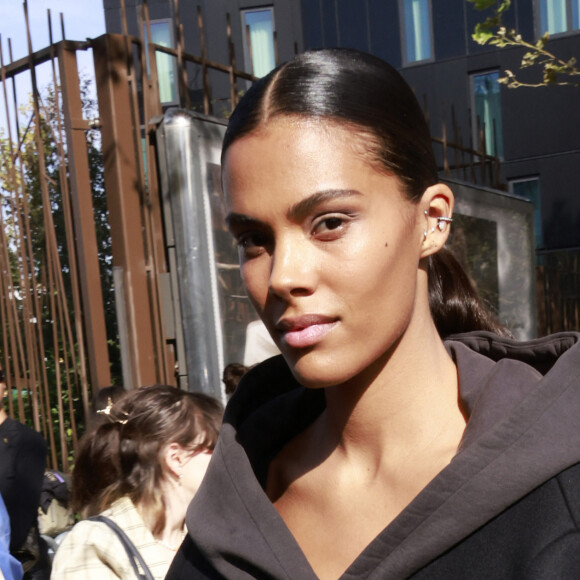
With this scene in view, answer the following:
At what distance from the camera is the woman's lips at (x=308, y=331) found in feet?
4.40

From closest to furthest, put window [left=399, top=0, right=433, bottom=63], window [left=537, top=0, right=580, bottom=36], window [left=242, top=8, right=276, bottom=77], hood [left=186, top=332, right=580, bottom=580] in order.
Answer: hood [left=186, top=332, right=580, bottom=580], window [left=537, top=0, right=580, bottom=36], window [left=399, top=0, right=433, bottom=63], window [left=242, top=8, right=276, bottom=77]

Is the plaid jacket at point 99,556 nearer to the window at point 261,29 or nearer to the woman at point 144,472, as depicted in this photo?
the woman at point 144,472

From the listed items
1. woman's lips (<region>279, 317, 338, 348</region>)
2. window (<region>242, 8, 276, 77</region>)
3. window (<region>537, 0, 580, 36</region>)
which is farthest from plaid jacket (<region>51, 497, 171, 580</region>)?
window (<region>242, 8, 276, 77</region>)

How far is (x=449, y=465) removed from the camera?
124 centimetres

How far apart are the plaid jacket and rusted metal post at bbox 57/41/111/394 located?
60.5 inches

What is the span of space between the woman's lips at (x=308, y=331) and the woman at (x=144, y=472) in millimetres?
1672

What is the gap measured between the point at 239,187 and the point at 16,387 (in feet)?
11.9

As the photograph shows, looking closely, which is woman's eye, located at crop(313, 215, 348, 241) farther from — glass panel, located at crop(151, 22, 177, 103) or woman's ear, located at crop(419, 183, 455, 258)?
glass panel, located at crop(151, 22, 177, 103)

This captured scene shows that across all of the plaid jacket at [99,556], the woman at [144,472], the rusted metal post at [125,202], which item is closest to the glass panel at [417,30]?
the rusted metal post at [125,202]

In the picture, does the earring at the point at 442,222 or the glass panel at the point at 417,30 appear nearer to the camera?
the earring at the point at 442,222

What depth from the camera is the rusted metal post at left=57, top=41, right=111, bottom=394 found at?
419cm

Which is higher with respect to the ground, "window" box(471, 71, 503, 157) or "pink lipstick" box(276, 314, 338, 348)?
"pink lipstick" box(276, 314, 338, 348)

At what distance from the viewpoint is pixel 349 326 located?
1342mm

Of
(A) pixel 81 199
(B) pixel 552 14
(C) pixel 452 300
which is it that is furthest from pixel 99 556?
(B) pixel 552 14
